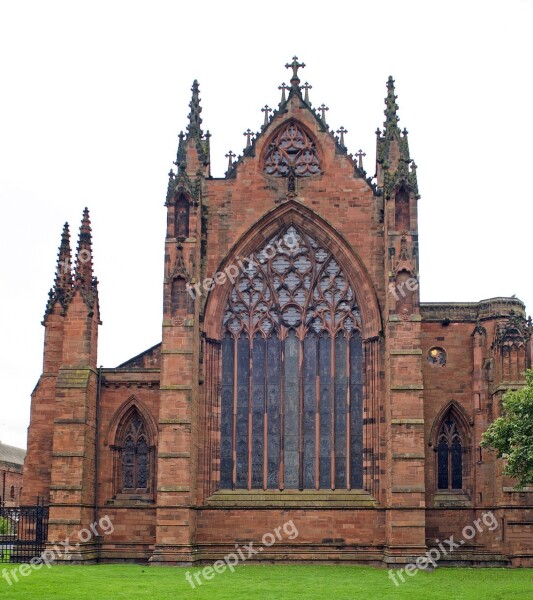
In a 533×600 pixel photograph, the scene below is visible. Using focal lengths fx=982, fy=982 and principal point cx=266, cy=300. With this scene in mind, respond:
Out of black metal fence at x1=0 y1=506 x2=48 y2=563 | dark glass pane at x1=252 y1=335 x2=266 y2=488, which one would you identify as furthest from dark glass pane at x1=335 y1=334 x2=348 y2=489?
black metal fence at x1=0 y1=506 x2=48 y2=563

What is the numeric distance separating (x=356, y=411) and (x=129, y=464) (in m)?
8.92

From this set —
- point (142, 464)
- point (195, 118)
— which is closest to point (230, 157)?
point (195, 118)

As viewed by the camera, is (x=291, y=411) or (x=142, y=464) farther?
(x=142, y=464)

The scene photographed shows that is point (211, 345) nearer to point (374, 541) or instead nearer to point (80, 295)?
point (80, 295)

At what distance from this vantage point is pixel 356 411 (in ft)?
122

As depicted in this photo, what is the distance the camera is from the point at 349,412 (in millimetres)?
37156

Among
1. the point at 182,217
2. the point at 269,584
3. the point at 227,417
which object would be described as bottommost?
the point at 269,584

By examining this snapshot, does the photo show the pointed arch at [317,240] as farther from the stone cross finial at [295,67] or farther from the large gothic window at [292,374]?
the stone cross finial at [295,67]

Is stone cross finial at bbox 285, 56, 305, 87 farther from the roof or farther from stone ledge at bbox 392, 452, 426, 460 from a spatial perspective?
the roof

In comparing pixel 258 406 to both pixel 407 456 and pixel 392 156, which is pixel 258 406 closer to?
pixel 407 456

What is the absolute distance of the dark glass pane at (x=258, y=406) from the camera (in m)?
37.1

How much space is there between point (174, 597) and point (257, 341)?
14.8 metres

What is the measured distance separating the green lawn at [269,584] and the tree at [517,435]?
3433 mm

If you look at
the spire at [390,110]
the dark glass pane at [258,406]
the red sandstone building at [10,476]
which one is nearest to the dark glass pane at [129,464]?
the dark glass pane at [258,406]
